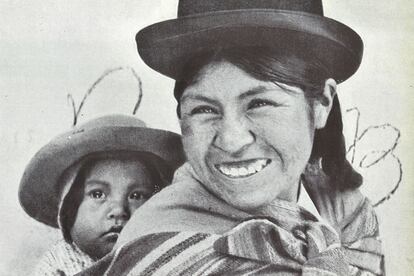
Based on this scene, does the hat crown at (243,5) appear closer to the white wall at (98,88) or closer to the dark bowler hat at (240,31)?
the dark bowler hat at (240,31)

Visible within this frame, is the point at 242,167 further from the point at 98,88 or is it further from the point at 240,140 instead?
the point at 98,88

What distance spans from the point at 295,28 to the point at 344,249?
738 millimetres

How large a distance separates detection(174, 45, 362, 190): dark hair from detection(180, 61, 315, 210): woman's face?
0.02 meters

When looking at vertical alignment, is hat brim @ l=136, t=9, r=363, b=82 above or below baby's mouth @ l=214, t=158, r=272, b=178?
above

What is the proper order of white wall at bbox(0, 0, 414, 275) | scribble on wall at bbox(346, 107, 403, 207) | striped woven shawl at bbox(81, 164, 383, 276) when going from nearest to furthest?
striped woven shawl at bbox(81, 164, 383, 276)
white wall at bbox(0, 0, 414, 275)
scribble on wall at bbox(346, 107, 403, 207)

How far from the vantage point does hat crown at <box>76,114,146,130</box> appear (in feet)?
7.54

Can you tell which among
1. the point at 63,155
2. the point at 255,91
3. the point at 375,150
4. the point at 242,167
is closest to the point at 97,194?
the point at 63,155

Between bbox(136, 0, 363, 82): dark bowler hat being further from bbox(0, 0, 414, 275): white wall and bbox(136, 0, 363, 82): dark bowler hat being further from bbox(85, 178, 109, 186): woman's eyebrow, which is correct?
bbox(85, 178, 109, 186): woman's eyebrow

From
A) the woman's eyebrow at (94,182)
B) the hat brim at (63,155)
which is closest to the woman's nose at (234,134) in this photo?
the hat brim at (63,155)

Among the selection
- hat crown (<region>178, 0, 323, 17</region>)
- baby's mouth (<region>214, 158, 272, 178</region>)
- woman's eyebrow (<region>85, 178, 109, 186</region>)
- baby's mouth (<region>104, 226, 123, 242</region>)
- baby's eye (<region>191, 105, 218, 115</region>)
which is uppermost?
hat crown (<region>178, 0, 323, 17</region>)

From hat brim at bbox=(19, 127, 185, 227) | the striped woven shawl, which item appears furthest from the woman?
hat brim at bbox=(19, 127, 185, 227)

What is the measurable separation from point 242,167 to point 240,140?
9cm

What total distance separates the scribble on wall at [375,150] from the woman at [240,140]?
0.55 ft

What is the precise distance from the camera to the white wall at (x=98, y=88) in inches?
91.3
